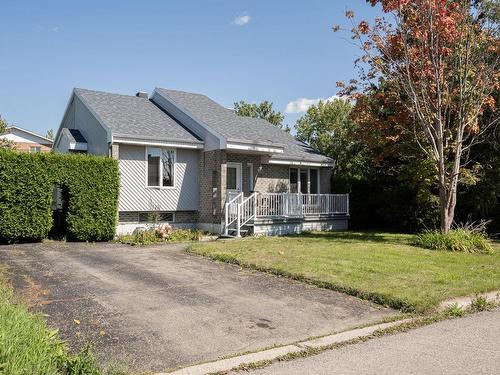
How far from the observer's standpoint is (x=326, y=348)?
5.67 metres

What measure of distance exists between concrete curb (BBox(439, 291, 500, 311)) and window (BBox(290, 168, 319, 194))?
1521 centimetres

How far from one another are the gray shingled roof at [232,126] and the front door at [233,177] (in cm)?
166

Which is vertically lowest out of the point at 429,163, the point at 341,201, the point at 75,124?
the point at 341,201

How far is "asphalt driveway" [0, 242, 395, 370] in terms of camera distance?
5660mm

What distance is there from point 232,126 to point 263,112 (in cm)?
3064

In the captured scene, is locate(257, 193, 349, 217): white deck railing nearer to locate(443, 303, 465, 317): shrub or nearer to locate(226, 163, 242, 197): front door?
locate(226, 163, 242, 197): front door

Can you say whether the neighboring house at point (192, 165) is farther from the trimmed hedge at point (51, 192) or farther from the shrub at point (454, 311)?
the shrub at point (454, 311)

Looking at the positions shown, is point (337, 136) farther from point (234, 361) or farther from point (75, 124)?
point (234, 361)

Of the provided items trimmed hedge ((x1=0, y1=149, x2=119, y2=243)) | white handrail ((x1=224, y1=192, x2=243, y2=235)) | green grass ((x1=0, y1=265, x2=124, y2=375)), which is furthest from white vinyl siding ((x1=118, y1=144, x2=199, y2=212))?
green grass ((x1=0, y1=265, x2=124, y2=375))

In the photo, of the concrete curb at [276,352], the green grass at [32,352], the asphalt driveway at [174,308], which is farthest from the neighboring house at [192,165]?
the green grass at [32,352]

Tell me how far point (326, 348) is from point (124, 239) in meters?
12.2

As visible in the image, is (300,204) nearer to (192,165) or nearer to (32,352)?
(192,165)

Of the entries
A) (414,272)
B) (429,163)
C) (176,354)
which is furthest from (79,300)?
(429,163)

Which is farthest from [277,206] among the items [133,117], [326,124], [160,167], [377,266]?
[326,124]
